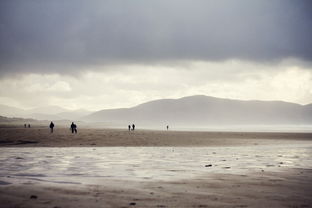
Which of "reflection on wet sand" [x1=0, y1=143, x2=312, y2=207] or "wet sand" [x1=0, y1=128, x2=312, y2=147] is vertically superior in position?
"wet sand" [x1=0, y1=128, x2=312, y2=147]

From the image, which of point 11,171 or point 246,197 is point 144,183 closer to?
point 246,197

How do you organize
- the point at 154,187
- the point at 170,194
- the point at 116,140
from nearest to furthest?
1. the point at 170,194
2. the point at 154,187
3. the point at 116,140

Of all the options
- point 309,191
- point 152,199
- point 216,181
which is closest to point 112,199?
point 152,199

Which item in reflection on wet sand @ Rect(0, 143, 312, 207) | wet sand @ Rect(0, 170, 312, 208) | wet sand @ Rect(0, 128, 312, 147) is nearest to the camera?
wet sand @ Rect(0, 170, 312, 208)

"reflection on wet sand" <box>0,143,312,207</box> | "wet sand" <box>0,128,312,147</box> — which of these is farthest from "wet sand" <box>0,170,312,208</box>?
"wet sand" <box>0,128,312,147</box>

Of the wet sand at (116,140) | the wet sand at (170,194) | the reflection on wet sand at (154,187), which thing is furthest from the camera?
the wet sand at (116,140)

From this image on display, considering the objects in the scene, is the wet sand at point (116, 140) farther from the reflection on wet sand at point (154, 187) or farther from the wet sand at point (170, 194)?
the wet sand at point (170, 194)

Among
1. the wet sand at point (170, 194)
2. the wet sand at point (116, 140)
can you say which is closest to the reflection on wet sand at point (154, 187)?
the wet sand at point (170, 194)

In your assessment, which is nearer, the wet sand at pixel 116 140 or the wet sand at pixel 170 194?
→ the wet sand at pixel 170 194

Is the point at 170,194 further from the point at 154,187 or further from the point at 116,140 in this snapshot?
the point at 116,140

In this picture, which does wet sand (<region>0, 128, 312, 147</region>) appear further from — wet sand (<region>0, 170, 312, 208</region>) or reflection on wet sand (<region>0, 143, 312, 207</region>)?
wet sand (<region>0, 170, 312, 208</region>)

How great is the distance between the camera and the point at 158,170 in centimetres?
1534

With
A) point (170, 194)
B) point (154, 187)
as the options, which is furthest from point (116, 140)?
point (170, 194)

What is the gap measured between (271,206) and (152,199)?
3246 mm
